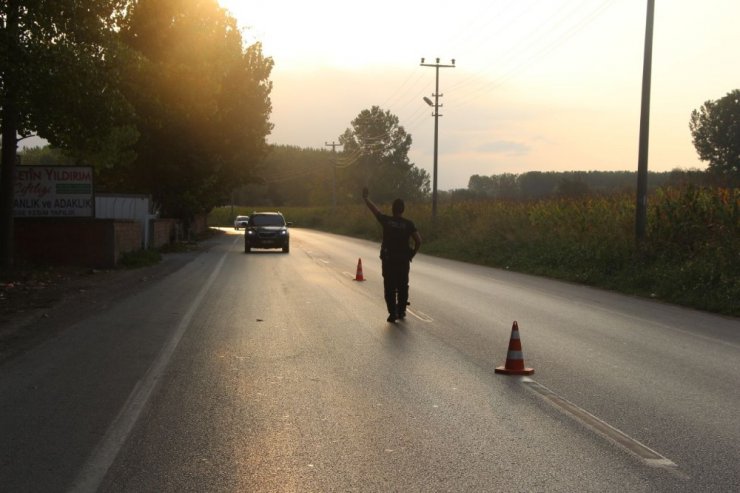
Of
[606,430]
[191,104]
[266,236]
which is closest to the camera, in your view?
[606,430]

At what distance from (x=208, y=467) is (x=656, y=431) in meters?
3.40

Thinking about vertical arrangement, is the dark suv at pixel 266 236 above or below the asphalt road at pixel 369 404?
above

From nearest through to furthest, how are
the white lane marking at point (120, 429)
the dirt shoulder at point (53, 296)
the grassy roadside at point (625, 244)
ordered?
the white lane marking at point (120, 429) → the dirt shoulder at point (53, 296) → the grassy roadside at point (625, 244)

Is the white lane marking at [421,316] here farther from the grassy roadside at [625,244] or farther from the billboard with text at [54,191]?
the billboard with text at [54,191]

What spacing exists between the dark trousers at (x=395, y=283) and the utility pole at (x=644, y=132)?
34.6 ft

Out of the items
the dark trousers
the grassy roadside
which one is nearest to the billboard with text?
the dark trousers

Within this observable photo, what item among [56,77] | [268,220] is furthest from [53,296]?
[268,220]

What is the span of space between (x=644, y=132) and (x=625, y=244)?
3.06 m

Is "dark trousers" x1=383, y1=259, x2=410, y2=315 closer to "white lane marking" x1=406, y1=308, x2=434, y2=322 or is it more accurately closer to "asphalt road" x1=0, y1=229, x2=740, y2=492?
"asphalt road" x1=0, y1=229, x2=740, y2=492

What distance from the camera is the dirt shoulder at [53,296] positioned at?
1098 centimetres

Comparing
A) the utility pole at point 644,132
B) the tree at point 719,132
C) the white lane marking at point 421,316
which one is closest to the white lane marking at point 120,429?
the white lane marking at point 421,316

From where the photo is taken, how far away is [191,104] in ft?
87.2

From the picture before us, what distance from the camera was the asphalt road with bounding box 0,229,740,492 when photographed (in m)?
4.99

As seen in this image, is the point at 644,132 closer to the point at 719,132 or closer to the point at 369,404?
the point at 369,404
